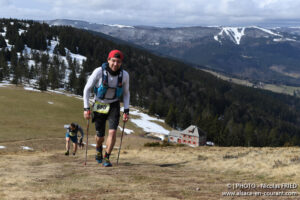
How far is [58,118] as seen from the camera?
211 ft

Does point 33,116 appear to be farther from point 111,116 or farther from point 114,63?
point 114,63

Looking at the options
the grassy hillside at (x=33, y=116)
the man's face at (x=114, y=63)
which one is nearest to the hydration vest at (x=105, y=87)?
the man's face at (x=114, y=63)

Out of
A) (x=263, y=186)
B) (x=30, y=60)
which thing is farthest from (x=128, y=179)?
(x=30, y=60)

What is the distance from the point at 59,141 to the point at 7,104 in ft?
105

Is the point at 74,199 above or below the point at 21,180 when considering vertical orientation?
above

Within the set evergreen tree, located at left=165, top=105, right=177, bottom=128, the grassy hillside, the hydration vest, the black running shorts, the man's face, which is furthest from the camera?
evergreen tree, located at left=165, top=105, right=177, bottom=128

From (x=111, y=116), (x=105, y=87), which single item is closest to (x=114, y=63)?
(x=105, y=87)

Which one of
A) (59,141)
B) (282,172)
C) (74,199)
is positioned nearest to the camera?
(74,199)

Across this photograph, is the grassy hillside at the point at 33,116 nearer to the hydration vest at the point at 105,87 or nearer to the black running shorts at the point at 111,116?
the black running shorts at the point at 111,116

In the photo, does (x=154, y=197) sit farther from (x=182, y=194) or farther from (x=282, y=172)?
(x=282, y=172)

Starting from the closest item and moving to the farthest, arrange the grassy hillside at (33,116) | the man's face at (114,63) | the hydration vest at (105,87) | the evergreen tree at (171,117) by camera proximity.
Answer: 1. the man's face at (114,63)
2. the hydration vest at (105,87)
3. the grassy hillside at (33,116)
4. the evergreen tree at (171,117)

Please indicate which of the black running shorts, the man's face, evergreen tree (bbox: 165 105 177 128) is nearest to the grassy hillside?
the black running shorts

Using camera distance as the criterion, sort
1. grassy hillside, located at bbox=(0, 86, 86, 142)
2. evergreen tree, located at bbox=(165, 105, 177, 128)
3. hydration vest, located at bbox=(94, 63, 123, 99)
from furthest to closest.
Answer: evergreen tree, located at bbox=(165, 105, 177, 128)
grassy hillside, located at bbox=(0, 86, 86, 142)
hydration vest, located at bbox=(94, 63, 123, 99)

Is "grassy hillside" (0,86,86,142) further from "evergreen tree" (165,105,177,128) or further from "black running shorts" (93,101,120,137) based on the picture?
"evergreen tree" (165,105,177,128)
